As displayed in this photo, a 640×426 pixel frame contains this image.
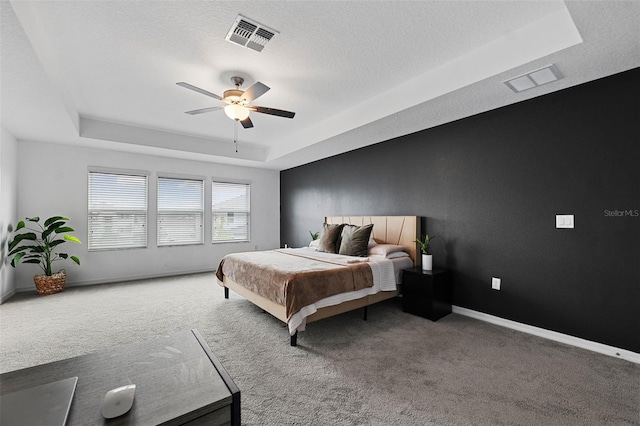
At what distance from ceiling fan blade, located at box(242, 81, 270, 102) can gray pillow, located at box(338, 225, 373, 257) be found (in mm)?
2201

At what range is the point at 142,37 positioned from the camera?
2.39m

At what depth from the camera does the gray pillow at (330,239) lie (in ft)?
13.9

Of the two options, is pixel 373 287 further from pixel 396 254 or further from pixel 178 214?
pixel 178 214

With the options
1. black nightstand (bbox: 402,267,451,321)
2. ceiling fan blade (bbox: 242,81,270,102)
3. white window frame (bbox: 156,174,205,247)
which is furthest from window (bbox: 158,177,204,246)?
black nightstand (bbox: 402,267,451,321)

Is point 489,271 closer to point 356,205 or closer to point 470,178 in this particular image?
point 470,178

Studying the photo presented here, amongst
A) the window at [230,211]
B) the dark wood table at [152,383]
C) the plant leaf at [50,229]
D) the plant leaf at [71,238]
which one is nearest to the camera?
the dark wood table at [152,383]

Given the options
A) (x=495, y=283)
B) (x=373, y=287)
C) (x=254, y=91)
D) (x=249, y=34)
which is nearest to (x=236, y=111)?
(x=254, y=91)

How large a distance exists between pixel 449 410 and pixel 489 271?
1978mm

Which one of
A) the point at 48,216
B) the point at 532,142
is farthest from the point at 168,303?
the point at 532,142

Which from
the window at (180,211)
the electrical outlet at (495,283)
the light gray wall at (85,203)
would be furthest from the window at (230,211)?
the electrical outlet at (495,283)

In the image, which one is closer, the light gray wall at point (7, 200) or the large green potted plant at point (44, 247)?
the light gray wall at point (7, 200)

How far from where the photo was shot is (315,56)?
8.88ft

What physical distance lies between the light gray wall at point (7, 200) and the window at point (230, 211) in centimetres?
299

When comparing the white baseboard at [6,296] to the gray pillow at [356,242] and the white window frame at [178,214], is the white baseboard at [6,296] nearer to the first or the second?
the white window frame at [178,214]
